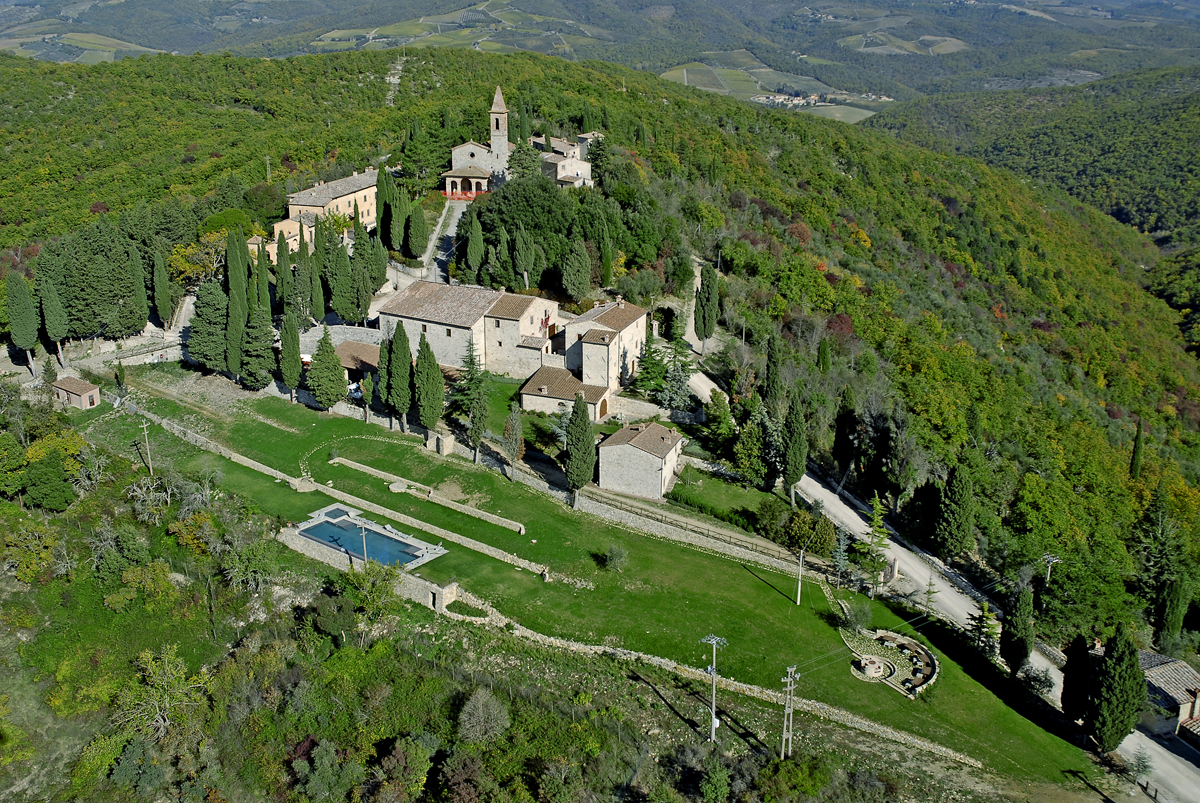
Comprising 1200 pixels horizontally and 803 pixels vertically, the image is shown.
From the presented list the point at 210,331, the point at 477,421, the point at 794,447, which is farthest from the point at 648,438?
the point at 210,331

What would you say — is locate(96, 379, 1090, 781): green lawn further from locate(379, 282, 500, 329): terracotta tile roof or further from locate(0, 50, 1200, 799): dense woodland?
locate(379, 282, 500, 329): terracotta tile roof

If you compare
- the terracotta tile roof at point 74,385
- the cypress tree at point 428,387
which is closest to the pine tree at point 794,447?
the cypress tree at point 428,387

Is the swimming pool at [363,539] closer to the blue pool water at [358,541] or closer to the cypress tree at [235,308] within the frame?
the blue pool water at [358,541]

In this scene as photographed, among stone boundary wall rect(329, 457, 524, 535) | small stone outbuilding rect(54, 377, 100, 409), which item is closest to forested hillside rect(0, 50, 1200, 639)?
stone boundary wall rect(329, 457, 524, 535)

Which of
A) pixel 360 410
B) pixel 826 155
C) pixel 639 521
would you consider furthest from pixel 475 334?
pixel 826 155

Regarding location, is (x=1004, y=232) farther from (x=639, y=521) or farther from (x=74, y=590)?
(x=74, y=590)

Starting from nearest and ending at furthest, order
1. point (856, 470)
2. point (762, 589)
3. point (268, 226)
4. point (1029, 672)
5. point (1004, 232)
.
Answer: point (1029, 672), point (762, 589), point (856, 470), point (268, 226), point (1004, 232)
